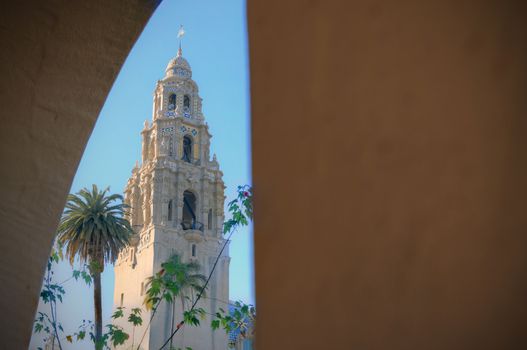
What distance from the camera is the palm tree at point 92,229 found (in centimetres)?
2409

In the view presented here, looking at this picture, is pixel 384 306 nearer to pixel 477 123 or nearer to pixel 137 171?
pixel 477 123

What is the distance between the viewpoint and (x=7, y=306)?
252 centimetres

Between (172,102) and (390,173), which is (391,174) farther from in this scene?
(172,102)

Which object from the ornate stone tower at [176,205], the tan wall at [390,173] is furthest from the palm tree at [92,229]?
the tan wall at [390,173]

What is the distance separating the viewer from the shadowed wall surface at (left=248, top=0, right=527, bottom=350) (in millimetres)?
869

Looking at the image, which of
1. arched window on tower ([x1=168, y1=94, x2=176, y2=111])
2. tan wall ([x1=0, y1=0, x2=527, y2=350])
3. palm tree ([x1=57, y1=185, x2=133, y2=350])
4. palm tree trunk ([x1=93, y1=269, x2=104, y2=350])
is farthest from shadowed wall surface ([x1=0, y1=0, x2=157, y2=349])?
arched window on tower ([x1=168, y1=94, x2=176, y2=111])

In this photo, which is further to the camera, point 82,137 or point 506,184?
point 82,137

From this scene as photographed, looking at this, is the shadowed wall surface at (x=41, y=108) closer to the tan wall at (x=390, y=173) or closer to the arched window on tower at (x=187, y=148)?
the tan wall at (x=390, y=173)

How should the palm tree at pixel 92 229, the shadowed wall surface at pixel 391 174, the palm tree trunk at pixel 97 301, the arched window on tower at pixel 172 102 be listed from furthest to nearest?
the arched window on tower at pixel 172 102 < the palm tree at pixel 92 229 < the palm tree trunk at pixel 97 301 < the shadowed wall surface at pixel 391 174

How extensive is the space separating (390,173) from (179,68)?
52.5 metres

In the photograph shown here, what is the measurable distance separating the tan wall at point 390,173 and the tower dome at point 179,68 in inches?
2014

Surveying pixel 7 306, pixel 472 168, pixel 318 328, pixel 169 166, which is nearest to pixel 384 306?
pixel 318 328

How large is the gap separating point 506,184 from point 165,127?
160 feet

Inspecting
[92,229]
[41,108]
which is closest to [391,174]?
[41,108]
